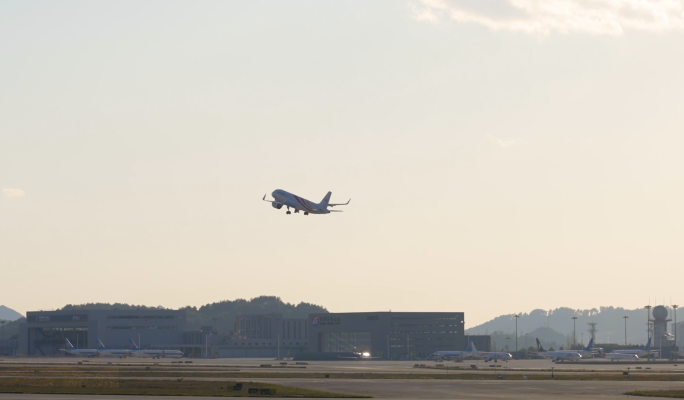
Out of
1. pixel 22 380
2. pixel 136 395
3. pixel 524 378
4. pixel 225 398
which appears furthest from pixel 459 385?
pixel 22 380

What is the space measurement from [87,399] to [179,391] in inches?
619

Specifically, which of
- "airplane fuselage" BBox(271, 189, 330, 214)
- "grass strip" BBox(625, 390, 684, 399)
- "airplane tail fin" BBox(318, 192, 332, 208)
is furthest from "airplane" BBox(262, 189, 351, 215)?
"grass strip" BBox(625, 390, 684, 399)

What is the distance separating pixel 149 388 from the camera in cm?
8550

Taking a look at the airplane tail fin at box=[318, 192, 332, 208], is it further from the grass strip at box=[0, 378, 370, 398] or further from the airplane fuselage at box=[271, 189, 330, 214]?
the grass strip at box=[0, 378, 370, 398]

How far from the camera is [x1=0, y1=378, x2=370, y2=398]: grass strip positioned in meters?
78.3

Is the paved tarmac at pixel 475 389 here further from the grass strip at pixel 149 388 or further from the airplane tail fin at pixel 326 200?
the airplane tail fin at pixel 326 200

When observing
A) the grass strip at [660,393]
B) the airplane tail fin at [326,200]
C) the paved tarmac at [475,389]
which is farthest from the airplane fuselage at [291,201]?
the grass strip at [660,393]

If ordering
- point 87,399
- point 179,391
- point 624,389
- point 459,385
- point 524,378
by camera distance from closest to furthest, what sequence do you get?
point 87,399 → point 179,391 → point 624,389 → point 459,385 → point 524,378

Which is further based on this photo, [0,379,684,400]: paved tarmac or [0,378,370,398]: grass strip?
[0,378,370,398]: grass strip

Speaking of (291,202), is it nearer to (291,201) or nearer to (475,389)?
(291,201)

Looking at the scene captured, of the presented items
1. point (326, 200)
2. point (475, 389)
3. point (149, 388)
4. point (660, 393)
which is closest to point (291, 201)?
point (326, 200)

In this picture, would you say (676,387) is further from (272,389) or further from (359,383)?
(272,389)

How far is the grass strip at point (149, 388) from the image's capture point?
7831 centimetres

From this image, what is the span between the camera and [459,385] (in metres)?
95.1
